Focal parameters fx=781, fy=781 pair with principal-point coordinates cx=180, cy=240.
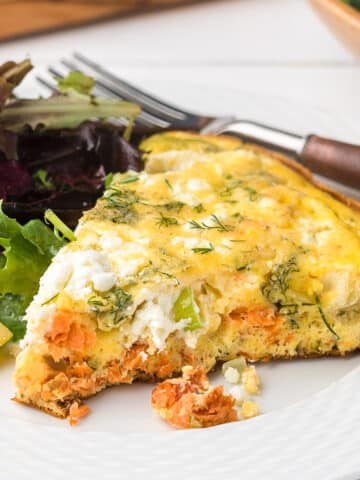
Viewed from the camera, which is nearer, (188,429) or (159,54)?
(188,429)

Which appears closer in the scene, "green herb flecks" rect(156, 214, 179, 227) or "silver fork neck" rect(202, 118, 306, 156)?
"green herb flecks" rect(156, 214, 179, 227)

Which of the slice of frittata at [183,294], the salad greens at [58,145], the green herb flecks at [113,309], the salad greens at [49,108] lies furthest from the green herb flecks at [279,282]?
the salad greens at [49,108]

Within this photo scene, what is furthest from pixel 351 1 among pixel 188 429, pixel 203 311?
pixel 188 429

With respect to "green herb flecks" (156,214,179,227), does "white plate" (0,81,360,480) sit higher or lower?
lower

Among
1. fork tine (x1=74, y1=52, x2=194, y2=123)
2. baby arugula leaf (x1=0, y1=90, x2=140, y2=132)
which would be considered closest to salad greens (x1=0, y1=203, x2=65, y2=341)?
baby arugula leaf (x1=0, y1=90, x2=140, y2=132)

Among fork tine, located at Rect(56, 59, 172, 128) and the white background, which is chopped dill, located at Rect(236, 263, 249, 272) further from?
the white background

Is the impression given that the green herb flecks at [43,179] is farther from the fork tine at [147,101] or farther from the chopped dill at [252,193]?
the chopped dill at [252,193]

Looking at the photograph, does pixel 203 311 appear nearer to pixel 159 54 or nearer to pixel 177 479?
pixel 177 479
